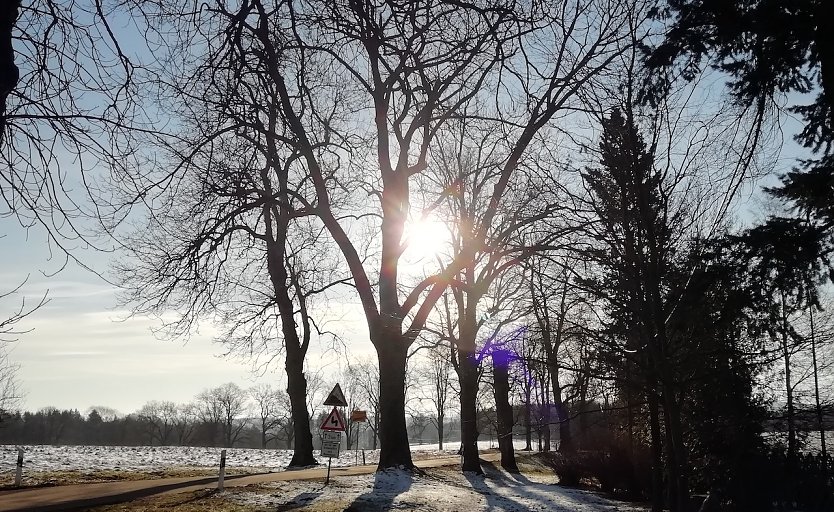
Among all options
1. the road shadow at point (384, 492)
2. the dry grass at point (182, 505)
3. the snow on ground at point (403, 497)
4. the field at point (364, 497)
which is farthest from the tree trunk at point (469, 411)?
the dry grass at point (182, 505)

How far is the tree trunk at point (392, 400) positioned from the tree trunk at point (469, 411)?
581cm

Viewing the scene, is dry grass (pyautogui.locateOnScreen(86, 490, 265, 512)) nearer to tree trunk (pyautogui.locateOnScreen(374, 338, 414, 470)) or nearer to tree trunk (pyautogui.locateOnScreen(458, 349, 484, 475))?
tree trunk (pyautogui.locateOnScreen(374, 338, 414, 470))

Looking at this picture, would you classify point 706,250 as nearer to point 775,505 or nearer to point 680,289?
point 680,289

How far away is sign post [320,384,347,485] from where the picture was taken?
15.8m

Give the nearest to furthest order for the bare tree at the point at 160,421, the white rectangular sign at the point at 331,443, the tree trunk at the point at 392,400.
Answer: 1. the tree trunk at the point at 392,400
2. the white rectangular sign at the point at 331,443
3. the bare tree at the point at 160,421

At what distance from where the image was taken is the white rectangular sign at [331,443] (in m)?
15.9

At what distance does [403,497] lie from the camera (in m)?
12.6

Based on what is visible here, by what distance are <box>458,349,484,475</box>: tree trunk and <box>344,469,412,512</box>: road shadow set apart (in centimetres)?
700

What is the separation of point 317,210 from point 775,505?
13.4 meters

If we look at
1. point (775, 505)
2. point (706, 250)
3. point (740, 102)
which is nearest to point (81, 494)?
point (706, 250)

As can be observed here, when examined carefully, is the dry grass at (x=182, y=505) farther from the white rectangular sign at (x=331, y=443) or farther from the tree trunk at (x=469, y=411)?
the tree trunk at (x=469, y=411)

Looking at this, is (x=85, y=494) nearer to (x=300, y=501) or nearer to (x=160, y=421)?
(x=300, y=501)

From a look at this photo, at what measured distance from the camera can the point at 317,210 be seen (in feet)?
51.5

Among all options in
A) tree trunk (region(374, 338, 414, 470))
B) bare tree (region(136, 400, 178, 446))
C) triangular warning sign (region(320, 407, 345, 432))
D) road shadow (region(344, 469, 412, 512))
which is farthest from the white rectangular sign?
bare tree (region(136, 400, 178, 446))
